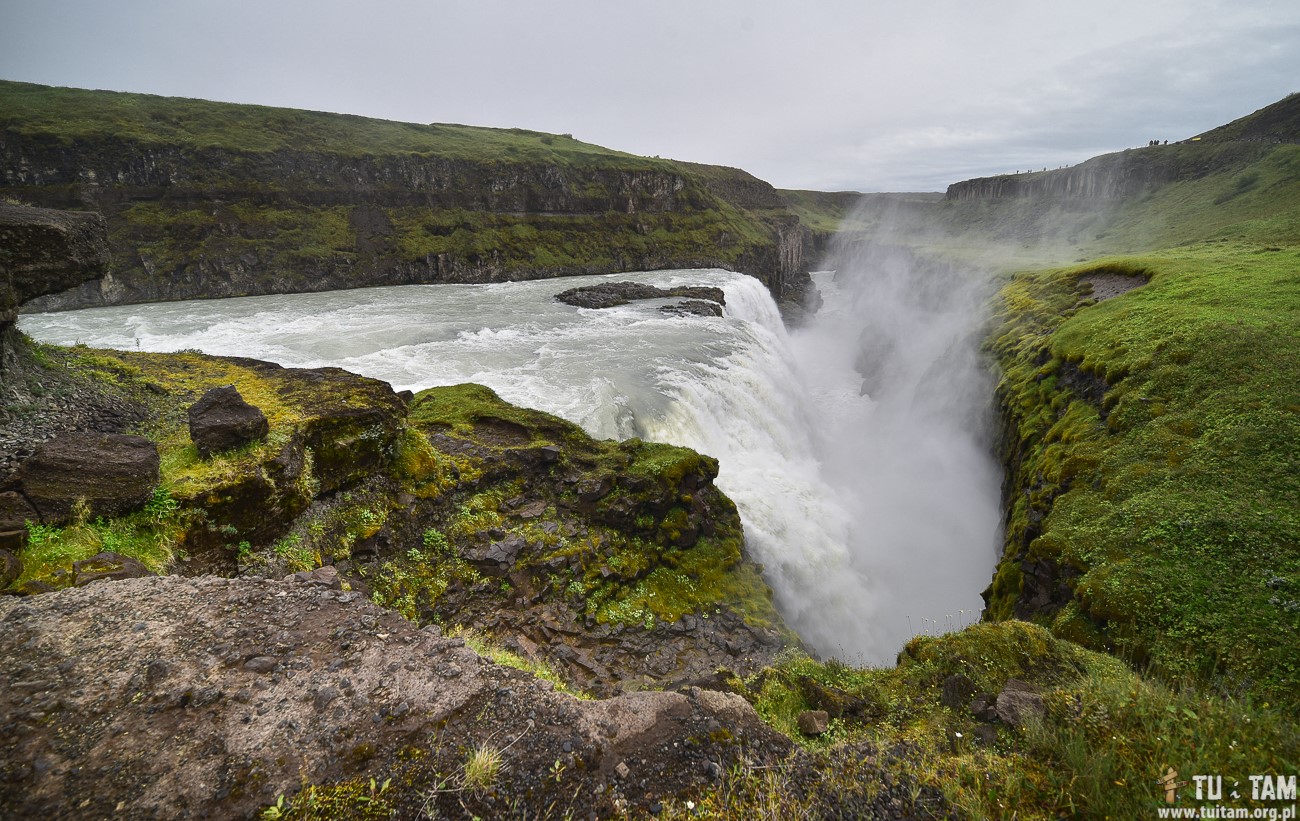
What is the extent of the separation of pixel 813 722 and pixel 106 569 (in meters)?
8.44

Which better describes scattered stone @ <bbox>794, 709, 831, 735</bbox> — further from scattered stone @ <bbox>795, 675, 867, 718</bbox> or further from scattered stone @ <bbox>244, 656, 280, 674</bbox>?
scattered stone @ <bbox>244, 656, 280, 674</bbox>

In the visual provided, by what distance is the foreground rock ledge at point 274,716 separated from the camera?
3818 mm

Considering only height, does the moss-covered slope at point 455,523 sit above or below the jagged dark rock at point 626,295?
below

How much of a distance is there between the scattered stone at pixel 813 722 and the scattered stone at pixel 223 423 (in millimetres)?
9546

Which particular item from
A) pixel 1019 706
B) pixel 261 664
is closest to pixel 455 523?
pixel 261 664

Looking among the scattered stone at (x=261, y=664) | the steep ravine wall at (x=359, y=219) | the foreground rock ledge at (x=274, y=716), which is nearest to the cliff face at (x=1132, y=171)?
the steep ravine wall at (x=359, y=219)

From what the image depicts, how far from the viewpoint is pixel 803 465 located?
22.6 m

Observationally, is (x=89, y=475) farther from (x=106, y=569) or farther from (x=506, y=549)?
(x=506, y=549)

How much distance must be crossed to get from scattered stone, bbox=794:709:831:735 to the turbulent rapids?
321 inches

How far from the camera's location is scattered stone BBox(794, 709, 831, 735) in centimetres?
591

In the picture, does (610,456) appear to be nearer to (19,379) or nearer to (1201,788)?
(19,379)

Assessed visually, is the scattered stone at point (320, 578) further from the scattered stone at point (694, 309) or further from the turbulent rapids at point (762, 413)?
the scattered stone at point (694, 309)

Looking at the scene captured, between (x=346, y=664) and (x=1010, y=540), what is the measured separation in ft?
51.0

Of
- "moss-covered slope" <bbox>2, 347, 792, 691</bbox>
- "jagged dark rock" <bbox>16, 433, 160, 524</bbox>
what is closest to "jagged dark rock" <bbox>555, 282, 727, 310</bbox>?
"moss-covered slope" <bbox>2, 347, 792, 691</bbox>
